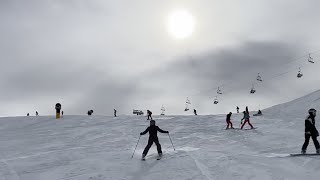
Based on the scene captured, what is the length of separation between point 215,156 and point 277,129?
546 inches

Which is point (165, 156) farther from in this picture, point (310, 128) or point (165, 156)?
point (310, 128)

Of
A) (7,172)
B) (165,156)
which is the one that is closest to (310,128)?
(165,156)

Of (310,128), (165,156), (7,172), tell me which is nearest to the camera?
(7,172)

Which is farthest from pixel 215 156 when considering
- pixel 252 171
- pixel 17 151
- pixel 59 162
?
pixel 17 151

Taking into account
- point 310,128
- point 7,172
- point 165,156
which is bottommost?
point 7,172

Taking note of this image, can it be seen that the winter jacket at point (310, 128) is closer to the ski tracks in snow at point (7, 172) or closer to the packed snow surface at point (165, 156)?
the packed snow surface at point (165, 156)

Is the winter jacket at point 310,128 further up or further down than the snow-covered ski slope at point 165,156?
further up

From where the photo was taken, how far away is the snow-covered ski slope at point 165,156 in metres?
13.3

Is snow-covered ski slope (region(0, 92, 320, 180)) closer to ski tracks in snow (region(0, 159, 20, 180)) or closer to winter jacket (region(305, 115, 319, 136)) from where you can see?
ski tracks in snow (region(0, 159, 20, 180))

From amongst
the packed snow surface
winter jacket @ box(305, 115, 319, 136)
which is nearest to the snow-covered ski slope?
the packed snow surface

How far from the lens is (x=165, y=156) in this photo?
54.7ft

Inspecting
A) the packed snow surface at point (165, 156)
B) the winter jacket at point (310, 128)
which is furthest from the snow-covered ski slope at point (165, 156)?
the winter jacket at point (310, 128)

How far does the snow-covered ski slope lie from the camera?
13320mm

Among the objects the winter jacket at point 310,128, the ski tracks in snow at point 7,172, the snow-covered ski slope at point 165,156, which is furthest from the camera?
the winter jacket at point 310,128
